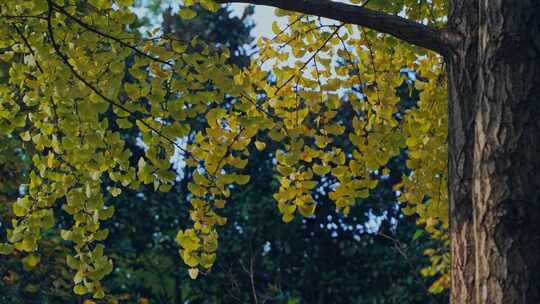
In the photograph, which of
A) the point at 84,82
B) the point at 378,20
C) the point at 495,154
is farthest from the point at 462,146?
the point at 84,82

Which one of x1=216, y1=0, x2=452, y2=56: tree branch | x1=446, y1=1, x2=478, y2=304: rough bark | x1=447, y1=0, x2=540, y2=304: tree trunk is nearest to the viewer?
x1=447, y1=0, x2=540, y2=304: tree trunk

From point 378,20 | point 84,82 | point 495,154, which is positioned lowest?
point 495,154

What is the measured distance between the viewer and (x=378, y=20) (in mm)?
3398

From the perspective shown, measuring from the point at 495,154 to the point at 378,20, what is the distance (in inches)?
28.2

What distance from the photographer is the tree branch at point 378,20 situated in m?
3.36

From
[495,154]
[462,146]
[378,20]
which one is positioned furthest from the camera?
[378,20]

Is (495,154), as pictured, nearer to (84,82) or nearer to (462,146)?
(462,146)

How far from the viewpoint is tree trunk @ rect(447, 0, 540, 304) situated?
3018 millimetres

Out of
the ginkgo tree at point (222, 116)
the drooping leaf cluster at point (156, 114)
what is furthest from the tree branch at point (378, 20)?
the drooping leaf cluster at point (156, 114)

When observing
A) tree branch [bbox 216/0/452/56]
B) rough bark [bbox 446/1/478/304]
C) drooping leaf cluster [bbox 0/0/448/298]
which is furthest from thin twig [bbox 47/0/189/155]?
rough bark [bbox 446/1/478/304]

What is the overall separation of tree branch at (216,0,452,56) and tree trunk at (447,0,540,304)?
0.28 feet

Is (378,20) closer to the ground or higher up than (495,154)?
higher up

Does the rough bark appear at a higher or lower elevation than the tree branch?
lower

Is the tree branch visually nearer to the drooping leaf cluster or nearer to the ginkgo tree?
the ginkgo tree
